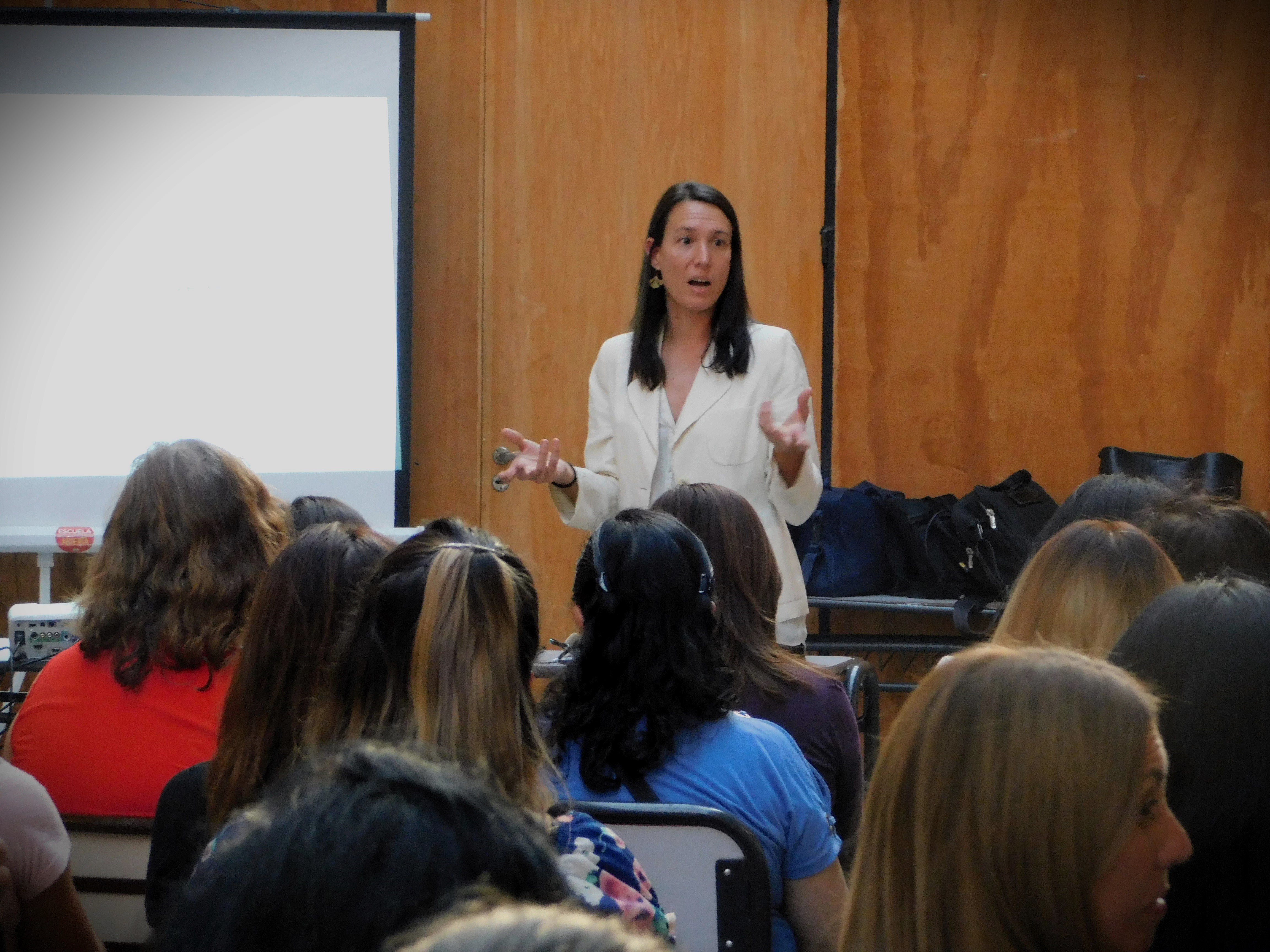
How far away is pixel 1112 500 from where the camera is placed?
2.32 m

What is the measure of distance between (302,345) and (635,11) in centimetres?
165

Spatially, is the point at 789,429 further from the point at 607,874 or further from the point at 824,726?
the point at 607,874

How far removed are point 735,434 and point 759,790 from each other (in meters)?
1.48

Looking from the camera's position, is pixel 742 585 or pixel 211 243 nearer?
pixel 742 585

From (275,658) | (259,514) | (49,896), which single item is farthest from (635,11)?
(49,896)

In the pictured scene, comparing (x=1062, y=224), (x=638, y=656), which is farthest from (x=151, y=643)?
(x=1062, y=224)

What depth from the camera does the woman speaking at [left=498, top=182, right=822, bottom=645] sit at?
291 centimetres

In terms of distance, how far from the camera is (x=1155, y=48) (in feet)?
14.5

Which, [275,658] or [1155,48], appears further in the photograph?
[1155,48]

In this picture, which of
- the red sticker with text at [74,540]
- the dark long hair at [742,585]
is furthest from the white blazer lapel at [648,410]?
the red sticker with text at [74,540]

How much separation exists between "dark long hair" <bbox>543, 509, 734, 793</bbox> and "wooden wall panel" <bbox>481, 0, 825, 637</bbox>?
2.79 metres

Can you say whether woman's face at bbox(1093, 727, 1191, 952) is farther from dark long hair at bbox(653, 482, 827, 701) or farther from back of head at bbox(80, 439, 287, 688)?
back of head at bbox(80, 439, 287, 688)

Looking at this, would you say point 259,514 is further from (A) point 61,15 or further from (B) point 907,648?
(A) point 61,15

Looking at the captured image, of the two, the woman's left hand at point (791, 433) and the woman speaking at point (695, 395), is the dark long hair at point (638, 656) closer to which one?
the woman's left hand at point (791, 433)
